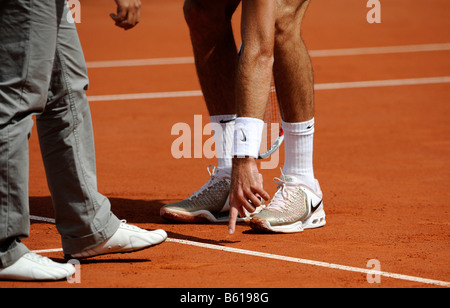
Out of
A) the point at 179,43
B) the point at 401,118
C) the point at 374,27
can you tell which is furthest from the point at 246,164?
the point at 374,27

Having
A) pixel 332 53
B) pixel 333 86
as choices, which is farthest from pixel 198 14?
pixel 332 53

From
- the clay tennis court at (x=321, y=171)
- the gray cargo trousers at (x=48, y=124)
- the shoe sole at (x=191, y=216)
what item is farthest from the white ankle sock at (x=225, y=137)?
the gray cargo trousers at (x=48, y=124)

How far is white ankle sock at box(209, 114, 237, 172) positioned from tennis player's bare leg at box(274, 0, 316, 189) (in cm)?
37

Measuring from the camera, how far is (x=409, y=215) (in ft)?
17.1

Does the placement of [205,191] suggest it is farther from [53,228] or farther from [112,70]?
[112,70]

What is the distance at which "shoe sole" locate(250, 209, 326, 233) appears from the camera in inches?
186

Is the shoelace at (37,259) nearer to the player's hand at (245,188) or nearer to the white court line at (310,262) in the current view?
the white court line at (310,262)

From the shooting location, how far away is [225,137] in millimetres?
5199

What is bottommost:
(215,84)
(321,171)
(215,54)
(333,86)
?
(321,171)

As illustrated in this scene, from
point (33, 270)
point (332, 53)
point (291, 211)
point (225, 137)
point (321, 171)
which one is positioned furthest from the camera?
point (332, 53)

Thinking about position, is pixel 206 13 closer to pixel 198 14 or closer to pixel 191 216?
pixel 198 14

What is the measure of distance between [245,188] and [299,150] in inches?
38.0

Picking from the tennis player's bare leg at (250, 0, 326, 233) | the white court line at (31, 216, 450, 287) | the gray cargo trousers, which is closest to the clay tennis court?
the white court line at (31, 216, 450, 287)
